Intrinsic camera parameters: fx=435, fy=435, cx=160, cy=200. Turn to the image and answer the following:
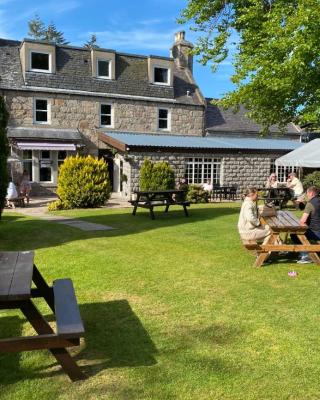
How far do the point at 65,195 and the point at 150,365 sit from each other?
1438cm

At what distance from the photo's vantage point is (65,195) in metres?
17.7

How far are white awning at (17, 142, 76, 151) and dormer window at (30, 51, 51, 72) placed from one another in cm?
466

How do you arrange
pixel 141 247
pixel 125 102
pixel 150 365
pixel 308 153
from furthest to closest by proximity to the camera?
pixel 125 102
pixel 308 153
pixel 141 247
pixel 150 365

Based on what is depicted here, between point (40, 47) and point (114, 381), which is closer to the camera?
point (114, 381)

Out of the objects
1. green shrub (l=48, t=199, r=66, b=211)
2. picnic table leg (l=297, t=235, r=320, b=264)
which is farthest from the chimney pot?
picnic table leg (l=297, t=235, r=320, b=264)

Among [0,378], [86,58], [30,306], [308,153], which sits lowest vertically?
[0,378]

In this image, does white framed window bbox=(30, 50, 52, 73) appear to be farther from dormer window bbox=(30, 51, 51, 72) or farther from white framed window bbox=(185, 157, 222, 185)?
white framed window bbox=(185, 157, 222, 185)

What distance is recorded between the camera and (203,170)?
2541 cm

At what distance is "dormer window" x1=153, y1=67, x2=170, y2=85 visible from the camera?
94.8 ft

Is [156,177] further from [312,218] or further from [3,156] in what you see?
[312,218]

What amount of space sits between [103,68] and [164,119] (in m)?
5.05

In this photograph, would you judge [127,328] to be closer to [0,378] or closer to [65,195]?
[0,378]

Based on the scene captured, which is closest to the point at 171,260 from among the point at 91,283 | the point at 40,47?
the point at 91,283

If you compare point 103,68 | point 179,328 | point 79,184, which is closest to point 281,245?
point 179,328
